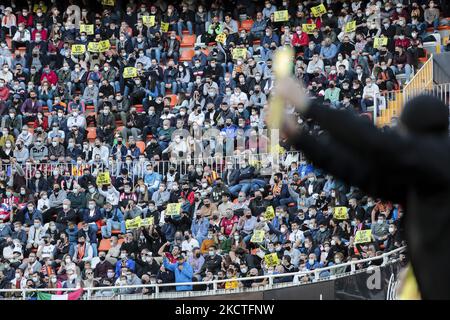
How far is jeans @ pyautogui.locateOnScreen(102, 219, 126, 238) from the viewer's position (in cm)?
2269

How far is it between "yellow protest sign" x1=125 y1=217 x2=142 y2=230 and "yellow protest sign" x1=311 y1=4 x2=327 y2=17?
25.5ft

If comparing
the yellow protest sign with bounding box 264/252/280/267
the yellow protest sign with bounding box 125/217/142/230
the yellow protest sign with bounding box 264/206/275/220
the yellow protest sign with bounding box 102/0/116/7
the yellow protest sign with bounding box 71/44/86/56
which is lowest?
the yellow protest sign with bounding box 264/252/280/267

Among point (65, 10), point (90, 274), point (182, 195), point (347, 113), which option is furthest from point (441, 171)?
point (65, 10)

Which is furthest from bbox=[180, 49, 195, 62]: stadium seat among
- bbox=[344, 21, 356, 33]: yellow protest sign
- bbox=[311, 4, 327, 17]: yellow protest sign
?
bbox=[344, 21, 356, 33]: yellow protest sign

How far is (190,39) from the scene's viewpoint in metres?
29.3

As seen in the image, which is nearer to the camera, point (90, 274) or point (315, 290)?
point (315, 290)

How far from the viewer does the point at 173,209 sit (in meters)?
22.4

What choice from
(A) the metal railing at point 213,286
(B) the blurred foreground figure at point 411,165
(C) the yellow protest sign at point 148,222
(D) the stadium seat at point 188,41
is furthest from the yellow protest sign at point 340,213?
(B) the blurred foreground figure at point 411,165

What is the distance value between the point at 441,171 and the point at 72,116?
22.8 metres

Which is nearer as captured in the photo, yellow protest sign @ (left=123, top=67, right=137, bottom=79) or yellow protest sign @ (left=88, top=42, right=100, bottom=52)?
yellow protest sign @ (left=123, top=67, right=137, bottom=79)

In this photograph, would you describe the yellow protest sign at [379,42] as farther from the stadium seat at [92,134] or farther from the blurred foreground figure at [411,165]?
the blurred foreground figure at [411,165]

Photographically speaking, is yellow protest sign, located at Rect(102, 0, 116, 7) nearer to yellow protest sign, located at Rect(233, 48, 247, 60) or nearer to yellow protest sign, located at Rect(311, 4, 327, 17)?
yellow protest sign, located at Rect(233, 48, 247, 60)

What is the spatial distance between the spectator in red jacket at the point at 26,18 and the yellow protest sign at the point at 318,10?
7.54 meters
